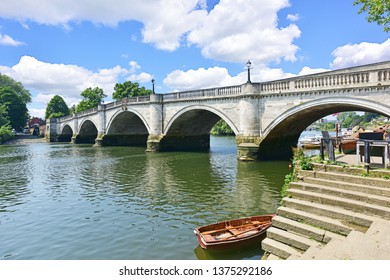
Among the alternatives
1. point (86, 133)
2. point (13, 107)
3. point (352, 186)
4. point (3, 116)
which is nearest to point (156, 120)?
point (352, 186)

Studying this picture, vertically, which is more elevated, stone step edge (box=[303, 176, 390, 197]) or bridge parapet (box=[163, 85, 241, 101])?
bridge parapet (box=[163, 85, 241, 101])

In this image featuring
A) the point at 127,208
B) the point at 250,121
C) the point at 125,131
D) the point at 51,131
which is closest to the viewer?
the point at 127,208

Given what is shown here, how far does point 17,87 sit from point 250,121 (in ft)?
281

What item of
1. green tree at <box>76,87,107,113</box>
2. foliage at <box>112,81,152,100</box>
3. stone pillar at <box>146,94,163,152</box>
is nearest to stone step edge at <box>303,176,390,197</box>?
stone pillar at <box>146,94,163,152</box>

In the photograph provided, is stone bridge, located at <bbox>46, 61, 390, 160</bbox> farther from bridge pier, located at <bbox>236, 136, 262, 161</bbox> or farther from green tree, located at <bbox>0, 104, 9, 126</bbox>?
green tree, located at <bbox>0, 104, 9, 126</bbox>

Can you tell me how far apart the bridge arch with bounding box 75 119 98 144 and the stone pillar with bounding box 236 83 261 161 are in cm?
3862

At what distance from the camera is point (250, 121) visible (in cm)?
2248

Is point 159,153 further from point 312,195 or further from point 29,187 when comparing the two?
point 312,195

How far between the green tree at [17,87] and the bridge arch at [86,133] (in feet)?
128

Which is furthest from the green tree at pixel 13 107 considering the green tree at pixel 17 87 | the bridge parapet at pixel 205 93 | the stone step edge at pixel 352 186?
the stone step edge at pixel 352 186

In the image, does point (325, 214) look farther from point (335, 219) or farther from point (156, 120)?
point (156, 120)

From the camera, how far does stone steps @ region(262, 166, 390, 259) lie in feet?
19.7
